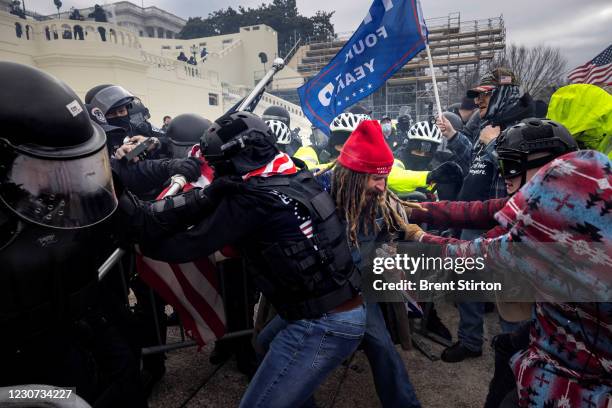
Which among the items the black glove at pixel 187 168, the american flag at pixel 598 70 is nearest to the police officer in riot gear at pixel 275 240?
the black glove at pixel 187 168

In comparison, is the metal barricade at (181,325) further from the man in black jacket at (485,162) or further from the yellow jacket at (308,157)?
the yellow jacket at (308,157)

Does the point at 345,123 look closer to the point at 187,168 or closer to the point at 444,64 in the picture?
the point at 187,168

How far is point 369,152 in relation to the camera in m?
2.52

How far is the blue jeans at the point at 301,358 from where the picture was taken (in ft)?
6.53

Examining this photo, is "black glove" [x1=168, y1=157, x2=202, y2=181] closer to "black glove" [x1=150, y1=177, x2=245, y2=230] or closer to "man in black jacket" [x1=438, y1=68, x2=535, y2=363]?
"black glove" [x1=150, y1=177, x2=245, y2=230]

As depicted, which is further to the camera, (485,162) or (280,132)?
(280,132)

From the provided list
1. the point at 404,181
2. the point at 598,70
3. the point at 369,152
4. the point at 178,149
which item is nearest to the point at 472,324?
the point at 404,181

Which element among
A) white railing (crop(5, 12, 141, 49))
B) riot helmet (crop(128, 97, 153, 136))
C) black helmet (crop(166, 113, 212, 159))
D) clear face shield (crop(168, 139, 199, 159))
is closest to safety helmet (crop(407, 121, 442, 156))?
black helmet (crop(166, 113, 212, 159))

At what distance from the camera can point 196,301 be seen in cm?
289

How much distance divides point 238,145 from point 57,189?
3.18 feet

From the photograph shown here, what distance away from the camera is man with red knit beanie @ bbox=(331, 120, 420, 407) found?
8.09 ft

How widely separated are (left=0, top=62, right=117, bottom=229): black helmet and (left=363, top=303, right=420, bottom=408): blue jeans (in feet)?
5.90

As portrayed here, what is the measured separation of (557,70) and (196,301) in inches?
1243

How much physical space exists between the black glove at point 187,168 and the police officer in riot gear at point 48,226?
1.36m
